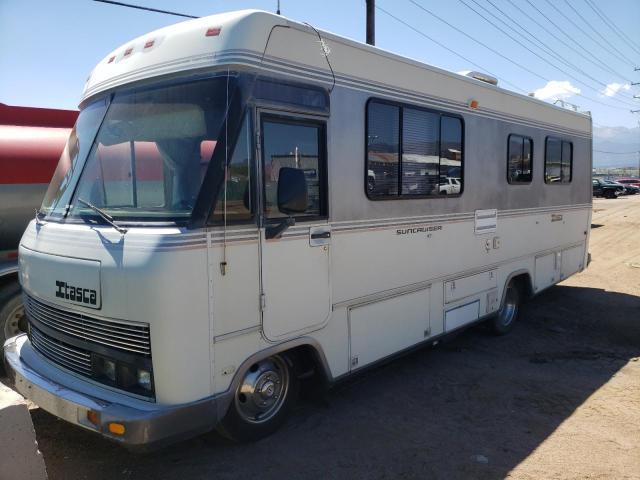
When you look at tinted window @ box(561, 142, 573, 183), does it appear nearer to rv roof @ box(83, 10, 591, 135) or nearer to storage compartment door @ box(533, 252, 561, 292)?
storage compartment door @ box(533, 252, 561, 292)

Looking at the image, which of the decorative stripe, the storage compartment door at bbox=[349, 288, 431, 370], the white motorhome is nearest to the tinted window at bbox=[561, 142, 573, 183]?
the decorative stripe

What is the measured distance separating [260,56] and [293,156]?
0.69 meters

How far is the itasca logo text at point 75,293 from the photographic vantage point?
3.31 meters

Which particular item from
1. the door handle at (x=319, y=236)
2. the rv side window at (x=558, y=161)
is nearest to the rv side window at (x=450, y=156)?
the door handle at (x=319, y=236)

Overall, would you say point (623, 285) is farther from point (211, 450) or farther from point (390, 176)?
point (211, 450)

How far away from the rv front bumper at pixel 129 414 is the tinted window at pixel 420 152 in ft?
8.53

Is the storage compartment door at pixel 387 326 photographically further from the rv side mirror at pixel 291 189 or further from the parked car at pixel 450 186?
the rv side mirror at pixel 291 189

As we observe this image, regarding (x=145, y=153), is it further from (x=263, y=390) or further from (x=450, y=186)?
(x=450, y=186)

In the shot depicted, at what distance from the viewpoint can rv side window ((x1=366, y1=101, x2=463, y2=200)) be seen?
450 cm

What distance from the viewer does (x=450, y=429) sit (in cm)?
428

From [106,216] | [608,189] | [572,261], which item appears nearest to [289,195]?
[106,216]

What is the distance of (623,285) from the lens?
32.3ft

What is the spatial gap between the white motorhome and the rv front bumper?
11mm

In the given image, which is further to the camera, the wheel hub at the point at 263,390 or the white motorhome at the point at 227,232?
the wheel hub at the point at 263,390
